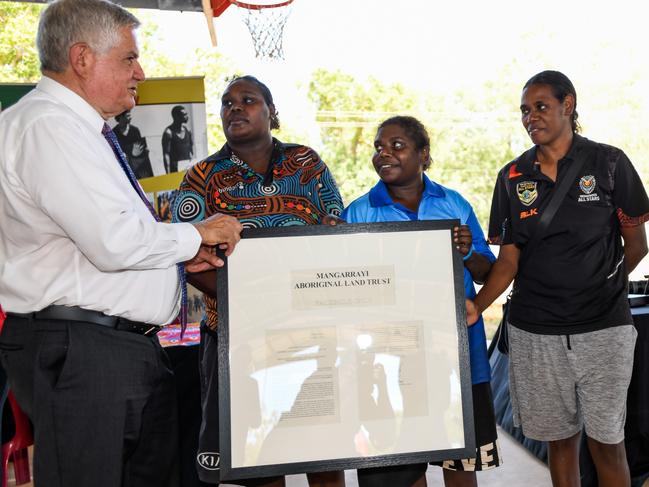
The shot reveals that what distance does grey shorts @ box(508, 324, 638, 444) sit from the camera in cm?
275

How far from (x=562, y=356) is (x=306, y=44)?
1122 cm

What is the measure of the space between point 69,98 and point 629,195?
207 centimetres

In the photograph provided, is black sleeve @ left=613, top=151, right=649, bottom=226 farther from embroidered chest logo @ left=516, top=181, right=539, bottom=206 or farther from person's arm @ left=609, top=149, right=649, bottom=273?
embroidered chest logo @ left=516, top=181, right=539, bottom=206

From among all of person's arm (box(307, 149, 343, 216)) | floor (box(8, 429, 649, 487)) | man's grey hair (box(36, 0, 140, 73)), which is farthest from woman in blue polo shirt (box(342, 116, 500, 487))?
floor (box(8, 429, 649, 487))

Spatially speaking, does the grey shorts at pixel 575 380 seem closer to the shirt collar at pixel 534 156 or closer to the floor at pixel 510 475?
the shirt collar at pixel 534 156

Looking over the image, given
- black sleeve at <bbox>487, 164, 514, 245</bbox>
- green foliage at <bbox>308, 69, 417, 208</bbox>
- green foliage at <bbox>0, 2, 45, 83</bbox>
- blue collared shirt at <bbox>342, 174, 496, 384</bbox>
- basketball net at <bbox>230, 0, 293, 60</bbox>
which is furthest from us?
green foliage at <bbox>308, 69, 417, 208</bbox>

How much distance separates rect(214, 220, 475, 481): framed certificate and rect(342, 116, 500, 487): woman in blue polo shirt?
0.34 metres

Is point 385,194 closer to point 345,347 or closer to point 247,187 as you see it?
point 247,187

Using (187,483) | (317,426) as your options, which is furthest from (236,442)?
(187,483)

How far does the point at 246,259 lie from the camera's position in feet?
7.04

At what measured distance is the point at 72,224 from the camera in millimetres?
1848

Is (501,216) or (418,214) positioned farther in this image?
(501,216)

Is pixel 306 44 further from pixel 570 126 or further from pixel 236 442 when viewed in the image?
pixel 236 442

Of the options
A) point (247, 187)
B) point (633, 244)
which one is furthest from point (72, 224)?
point (633, 244)
